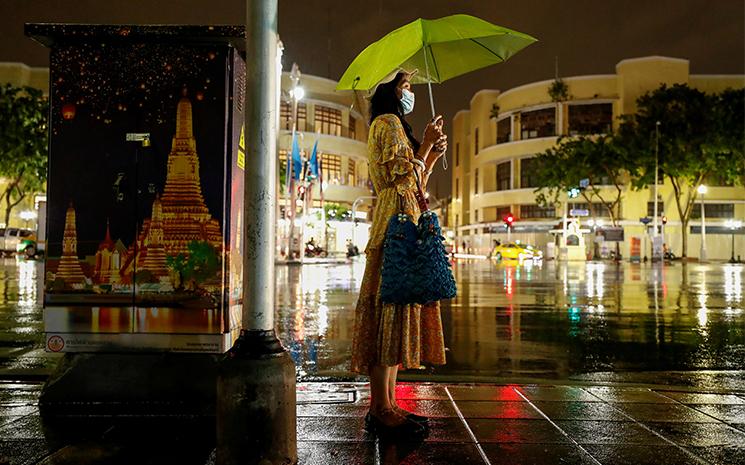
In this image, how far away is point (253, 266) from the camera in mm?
3283

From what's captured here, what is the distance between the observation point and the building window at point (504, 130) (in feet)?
242

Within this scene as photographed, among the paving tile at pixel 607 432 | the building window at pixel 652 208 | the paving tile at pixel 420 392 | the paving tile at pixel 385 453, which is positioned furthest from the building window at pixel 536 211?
the paving tile at pixel 385 453

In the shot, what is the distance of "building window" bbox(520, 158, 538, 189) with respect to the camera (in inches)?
2718

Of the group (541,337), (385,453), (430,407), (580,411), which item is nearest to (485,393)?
(430,407)

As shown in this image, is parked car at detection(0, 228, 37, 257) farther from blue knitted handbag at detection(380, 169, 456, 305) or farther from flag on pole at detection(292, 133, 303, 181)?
blue knitted handbag at detection(380, 169, 456, 305)

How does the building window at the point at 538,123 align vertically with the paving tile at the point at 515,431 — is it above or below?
above

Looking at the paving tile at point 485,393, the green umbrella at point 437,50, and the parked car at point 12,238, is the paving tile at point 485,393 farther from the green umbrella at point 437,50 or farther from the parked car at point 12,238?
the parked car at point 12,238

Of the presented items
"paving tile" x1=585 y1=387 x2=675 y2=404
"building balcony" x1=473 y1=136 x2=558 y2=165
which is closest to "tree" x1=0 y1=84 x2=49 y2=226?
"paving tile" x1=585 y1=387 x2=675 y2=404

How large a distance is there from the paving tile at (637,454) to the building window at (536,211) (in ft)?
224

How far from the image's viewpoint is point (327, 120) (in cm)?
7131

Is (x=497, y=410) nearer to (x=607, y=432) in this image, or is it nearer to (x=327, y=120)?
(x=607, y=432)

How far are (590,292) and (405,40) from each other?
13.9m

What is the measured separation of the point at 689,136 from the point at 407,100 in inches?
2080

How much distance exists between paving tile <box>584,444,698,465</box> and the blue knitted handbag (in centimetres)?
123
